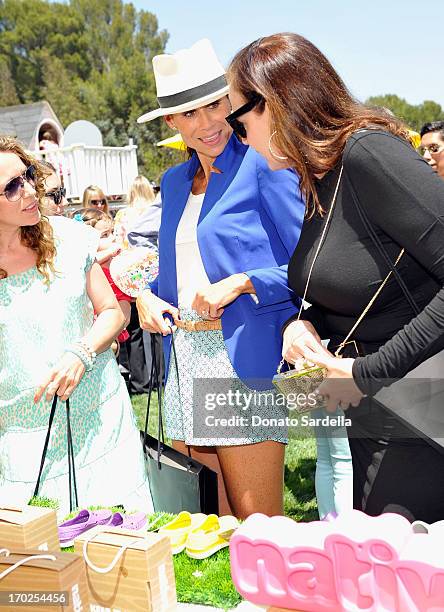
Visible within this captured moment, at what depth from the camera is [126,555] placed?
1.27m

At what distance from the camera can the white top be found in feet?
7.61

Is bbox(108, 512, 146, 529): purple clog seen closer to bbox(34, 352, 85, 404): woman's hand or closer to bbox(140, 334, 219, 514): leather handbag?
A: bbox(34, 352, 85, 404): woman's hand

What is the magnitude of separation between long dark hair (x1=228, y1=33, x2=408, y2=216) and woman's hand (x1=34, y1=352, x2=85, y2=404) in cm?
93

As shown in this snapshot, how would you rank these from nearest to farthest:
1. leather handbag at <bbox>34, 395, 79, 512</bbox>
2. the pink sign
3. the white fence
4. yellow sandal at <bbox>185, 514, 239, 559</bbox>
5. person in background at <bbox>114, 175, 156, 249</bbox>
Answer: the pink sign, yellow sandal at <bbox>185, 514, 239, 559</bbox>, leather handbag at <bbox>34, 395, 79, 512</bbox>, person in background at <bbox>114, 175, 156, 249</bbox>, the white fence

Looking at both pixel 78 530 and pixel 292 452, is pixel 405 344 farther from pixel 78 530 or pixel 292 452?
pixel 292 452

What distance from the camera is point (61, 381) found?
6.70 feet

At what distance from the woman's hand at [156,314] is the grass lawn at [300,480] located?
1739 mm

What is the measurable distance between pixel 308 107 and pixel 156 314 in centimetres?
103

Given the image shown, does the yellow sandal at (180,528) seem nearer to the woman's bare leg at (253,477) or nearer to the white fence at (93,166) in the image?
the woman's bare leg at (253,477)

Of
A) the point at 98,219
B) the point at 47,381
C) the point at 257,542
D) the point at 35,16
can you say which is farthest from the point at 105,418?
the point at 35,16

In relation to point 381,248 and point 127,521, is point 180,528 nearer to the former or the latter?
point 127,521

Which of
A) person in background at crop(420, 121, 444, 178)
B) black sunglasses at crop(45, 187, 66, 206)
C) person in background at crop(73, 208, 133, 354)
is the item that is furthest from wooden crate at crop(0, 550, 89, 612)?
person in background at crop(420, 121, 444, 178)

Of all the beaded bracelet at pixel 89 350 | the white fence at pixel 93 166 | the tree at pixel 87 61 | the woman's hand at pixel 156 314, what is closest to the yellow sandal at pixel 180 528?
the beaded bracelet at pixel 89 350

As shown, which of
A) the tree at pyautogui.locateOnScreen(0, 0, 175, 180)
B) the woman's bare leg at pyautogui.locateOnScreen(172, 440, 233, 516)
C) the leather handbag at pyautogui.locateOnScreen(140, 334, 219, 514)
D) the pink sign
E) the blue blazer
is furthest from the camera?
the tree at pyautogui.locateOnScreen(0, 0, 175, 180)
